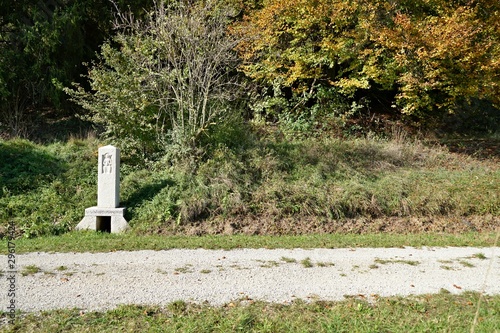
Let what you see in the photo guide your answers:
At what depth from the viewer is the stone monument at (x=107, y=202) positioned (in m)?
8.81

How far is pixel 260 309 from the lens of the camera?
4.39 metres

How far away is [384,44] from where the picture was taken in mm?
13430

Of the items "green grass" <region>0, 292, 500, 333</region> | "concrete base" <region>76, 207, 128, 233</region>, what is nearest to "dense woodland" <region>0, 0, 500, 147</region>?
"concrete base" <region>76, 207, 128, 233</region>

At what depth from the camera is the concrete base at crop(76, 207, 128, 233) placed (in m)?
8.78

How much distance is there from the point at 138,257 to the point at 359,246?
13.8ft

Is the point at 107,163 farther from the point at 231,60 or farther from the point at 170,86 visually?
the point at 231,60

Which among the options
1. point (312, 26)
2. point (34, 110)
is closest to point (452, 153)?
point (312, 26)

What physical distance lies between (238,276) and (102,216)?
191 inches

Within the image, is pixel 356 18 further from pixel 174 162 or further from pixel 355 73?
pixel 174 162

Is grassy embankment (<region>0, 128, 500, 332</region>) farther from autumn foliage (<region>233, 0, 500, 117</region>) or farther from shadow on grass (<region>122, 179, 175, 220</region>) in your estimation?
autumn foliage (<region>233, 0, 500, 117</region>)

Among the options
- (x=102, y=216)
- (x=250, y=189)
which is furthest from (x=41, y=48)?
(x=250, y=189)

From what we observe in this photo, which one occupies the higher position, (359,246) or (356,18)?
(356,18)

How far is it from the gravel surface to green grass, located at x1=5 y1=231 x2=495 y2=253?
1.14ft

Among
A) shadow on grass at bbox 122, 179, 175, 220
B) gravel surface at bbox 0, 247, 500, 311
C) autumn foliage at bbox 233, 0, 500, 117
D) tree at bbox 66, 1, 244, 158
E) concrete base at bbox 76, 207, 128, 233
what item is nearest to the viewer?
gravel surface at bbox 0, 247, 500, 311
